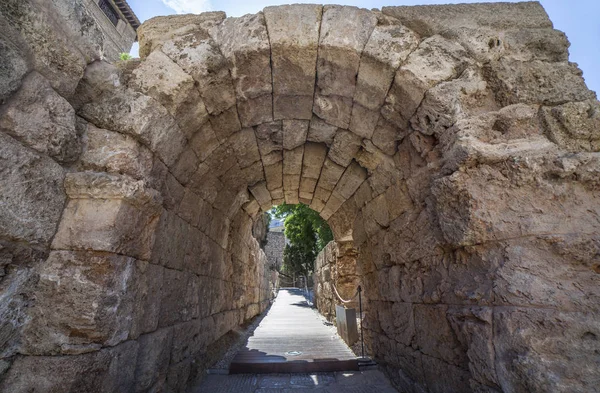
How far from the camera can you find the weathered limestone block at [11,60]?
1.40 metres

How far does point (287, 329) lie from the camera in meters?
6.45

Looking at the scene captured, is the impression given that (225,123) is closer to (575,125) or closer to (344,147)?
(344,147)

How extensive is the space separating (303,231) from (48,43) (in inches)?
578

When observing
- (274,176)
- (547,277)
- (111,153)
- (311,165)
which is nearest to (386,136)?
(311,165)

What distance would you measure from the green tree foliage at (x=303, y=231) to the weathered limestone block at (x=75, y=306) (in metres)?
10.2

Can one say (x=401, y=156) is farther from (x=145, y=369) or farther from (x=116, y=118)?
(x=145, y=369)

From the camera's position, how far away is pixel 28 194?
4.99ft

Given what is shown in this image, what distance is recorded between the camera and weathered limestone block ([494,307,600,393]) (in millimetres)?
1341

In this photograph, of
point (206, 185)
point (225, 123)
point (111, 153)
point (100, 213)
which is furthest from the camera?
point (206, 185)

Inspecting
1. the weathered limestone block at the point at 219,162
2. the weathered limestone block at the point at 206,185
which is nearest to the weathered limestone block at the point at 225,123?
the weathered limestone block at the point at 219,162

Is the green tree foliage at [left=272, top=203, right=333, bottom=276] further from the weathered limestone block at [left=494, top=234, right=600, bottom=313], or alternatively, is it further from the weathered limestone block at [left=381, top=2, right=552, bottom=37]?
the weathered limestone block at [left=494, top=234, right=600, bottom=313]

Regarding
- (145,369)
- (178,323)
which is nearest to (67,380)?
(145,369)

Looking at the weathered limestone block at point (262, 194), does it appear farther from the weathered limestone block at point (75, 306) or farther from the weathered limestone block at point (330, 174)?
the weathered limestone block at point (75, 306)

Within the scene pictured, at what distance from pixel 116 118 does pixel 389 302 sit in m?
2.85
